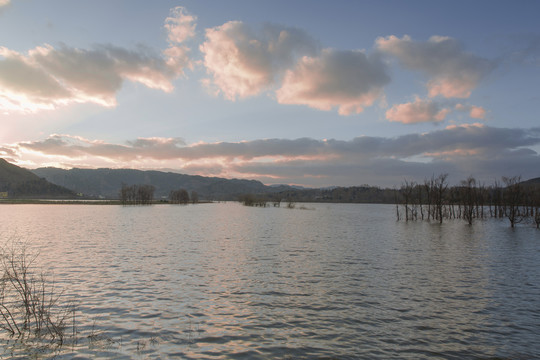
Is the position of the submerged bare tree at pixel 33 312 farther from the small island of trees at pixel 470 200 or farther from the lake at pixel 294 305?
the small island of trees at pixel 470 200

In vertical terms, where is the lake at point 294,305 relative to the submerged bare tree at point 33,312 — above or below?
below

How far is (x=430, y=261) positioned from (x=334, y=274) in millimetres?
11942

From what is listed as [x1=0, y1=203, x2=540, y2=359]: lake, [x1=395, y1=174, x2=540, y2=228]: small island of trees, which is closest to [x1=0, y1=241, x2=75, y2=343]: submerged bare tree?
[x1=0, y1=203, x2=540, y2=359]: lake

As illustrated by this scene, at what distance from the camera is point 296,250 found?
36.2 m

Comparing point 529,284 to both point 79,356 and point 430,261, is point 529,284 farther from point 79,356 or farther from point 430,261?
point 79,356

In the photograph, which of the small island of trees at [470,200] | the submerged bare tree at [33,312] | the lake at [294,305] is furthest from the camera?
the small island of trees at [470,200]

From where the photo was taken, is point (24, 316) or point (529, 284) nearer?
point (24, 316)

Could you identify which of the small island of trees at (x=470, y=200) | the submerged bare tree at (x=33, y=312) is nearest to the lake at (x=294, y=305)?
the submerged bare tree at (x=33, y=312)

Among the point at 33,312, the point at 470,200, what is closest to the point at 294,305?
the point at 33,312

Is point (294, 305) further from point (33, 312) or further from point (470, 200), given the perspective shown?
point (470, 200)

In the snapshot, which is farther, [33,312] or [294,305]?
[294,305]

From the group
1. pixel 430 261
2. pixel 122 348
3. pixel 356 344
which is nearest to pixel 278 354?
pixel 356 344

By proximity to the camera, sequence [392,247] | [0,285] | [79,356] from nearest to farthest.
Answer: [79,356] → [0,285] → [392,247]

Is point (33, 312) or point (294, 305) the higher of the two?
point (33, 312)
